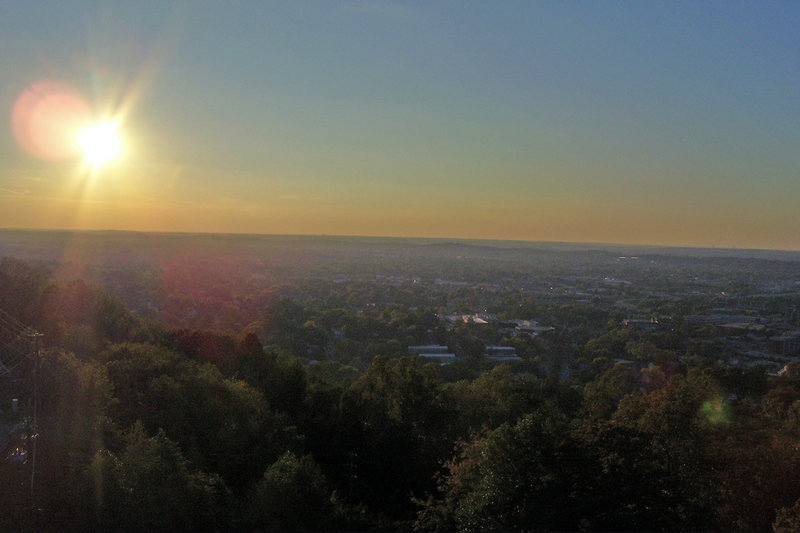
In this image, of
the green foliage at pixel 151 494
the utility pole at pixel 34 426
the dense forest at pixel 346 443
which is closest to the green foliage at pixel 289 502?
the dense forest at pixel 346 443

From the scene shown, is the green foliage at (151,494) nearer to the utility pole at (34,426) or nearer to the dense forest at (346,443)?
the dense forest at (346,443)

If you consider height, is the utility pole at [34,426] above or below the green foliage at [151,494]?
above

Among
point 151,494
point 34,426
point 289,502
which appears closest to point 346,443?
point 289,502

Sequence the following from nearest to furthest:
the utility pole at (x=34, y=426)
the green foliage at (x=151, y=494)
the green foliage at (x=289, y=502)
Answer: the green foliage at (x=151, y=494)
the utility pole at (x=34, y=426)
the green foliage at (x=289, y=502)

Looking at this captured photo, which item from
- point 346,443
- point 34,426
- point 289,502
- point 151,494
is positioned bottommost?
point 346,443

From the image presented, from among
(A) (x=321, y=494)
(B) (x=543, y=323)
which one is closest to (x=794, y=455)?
(A) (x=321, y=494)

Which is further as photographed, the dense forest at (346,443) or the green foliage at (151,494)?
the dense forest at (346,443)

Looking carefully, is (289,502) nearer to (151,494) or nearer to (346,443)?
(151,494)

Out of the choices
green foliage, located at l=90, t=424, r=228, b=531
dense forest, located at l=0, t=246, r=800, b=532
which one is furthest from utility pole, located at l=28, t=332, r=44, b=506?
green foliage, located at l=90, t=424, r=228, b=531

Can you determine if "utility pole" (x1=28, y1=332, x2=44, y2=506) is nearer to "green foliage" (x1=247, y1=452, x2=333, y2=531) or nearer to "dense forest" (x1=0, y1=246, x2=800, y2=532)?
"dense forest" (x1=0, y1=246, x2=800, y2=532)
